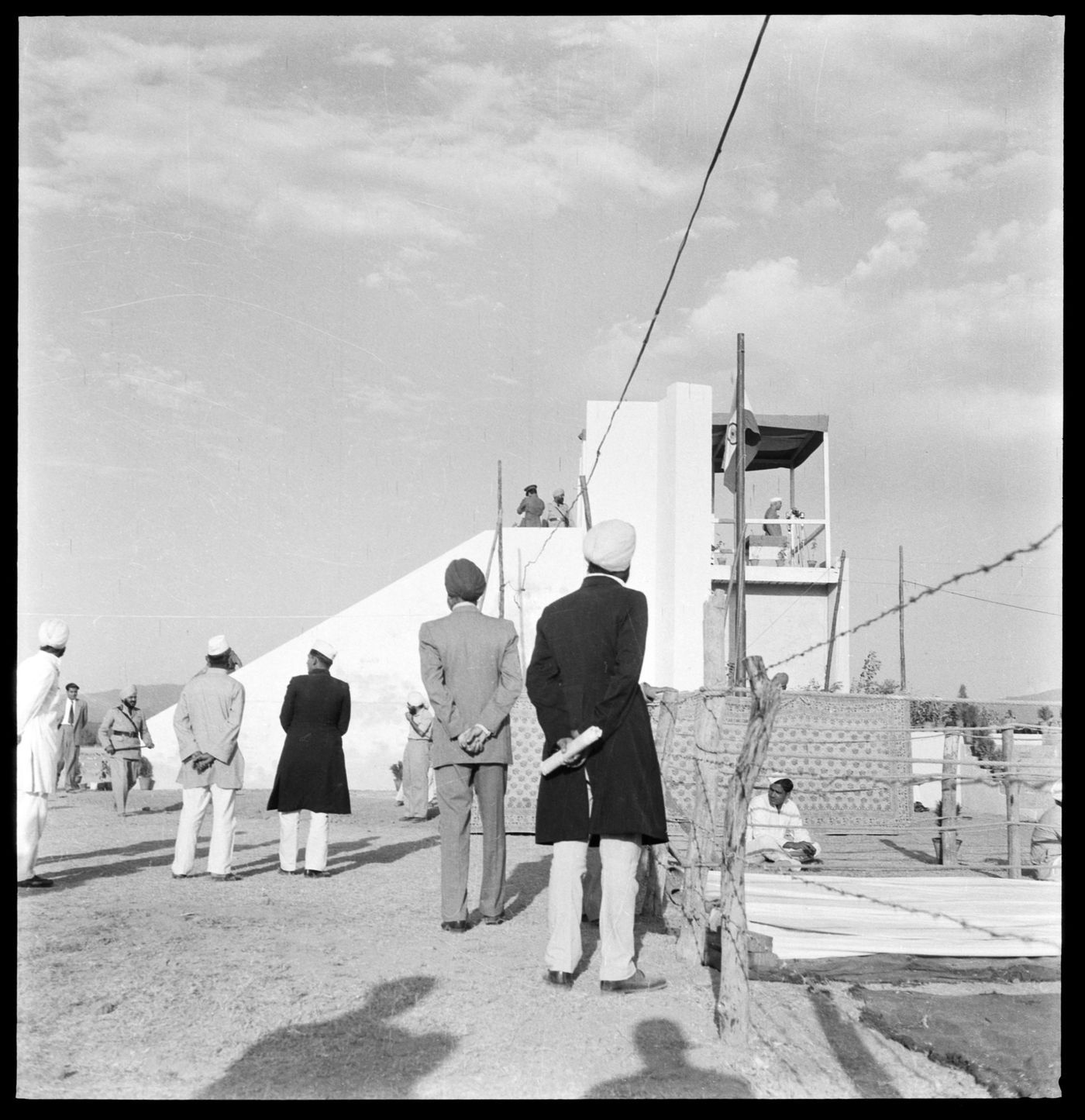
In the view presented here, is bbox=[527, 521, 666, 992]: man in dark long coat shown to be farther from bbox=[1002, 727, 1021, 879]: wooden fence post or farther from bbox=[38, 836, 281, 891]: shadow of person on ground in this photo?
bbox=[1002, 727, 1021, 879]: wooden fence post

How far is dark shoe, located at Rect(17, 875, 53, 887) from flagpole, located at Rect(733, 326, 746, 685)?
301 inches

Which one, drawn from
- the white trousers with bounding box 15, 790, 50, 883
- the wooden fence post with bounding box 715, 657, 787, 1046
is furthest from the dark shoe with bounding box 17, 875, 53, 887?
the wooden fence post with bounding box 715, 657, 787, 1046

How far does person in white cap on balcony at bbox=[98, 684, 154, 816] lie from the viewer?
11.6 metres

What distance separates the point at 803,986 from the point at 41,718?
A: 13.2 ft

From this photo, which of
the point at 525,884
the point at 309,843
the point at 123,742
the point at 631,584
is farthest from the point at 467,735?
the point at 631,584

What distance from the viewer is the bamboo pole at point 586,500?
17.2m

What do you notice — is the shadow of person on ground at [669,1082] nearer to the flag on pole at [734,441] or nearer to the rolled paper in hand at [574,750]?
the rolled paper in hand at [574,750]

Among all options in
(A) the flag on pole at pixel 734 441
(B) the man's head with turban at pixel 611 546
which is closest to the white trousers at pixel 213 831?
(B) the man's head with turban at pixel 611 546

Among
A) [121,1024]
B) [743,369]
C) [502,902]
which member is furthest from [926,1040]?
[743,369]

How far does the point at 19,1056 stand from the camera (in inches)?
126

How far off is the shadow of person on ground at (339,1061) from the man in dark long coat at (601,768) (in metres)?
0.72

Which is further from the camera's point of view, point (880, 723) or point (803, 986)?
point (880, 723)

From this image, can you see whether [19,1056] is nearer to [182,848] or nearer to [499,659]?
[499,659]

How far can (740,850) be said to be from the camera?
3.74 meters
